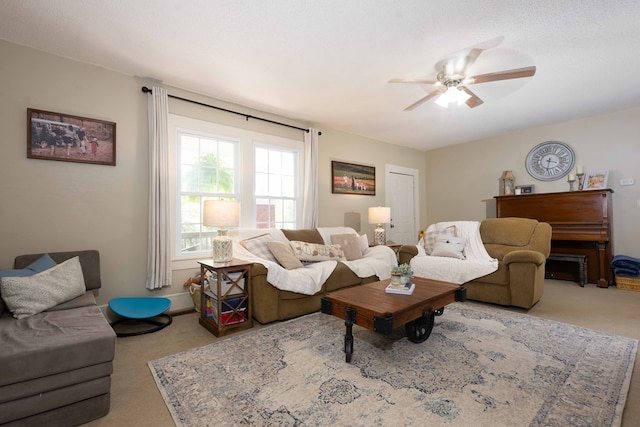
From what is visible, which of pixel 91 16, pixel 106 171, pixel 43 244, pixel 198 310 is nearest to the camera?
pixel 91 16

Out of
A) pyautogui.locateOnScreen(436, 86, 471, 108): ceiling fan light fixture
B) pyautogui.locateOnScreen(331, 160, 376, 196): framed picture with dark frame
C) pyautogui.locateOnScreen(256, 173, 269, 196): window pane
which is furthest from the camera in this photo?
pyautogui.locateOnScreen(331, 160, 376, 196): framed picture with dark frame

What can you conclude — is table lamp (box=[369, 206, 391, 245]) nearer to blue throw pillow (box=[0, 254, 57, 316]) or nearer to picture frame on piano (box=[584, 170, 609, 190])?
picture frame on piano (box=[584, 170, 609, 190])

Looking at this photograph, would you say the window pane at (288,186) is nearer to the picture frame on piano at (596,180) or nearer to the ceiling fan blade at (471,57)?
the ceiling fan blade at (471,57)

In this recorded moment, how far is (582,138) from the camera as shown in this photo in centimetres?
466

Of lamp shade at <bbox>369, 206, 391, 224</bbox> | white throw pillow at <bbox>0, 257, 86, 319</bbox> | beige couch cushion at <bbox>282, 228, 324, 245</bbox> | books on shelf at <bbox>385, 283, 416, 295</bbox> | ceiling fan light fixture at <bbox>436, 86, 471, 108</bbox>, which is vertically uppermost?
ceiling fan light fixture at <bbox>436, 86, 471, 108</bbox>

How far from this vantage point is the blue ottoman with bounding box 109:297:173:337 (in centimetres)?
264

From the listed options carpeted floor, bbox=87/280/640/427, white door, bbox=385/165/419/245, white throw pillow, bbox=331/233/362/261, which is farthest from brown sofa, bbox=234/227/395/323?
white door, bbox=385/165/419/245

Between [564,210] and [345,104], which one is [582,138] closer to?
[564,210]

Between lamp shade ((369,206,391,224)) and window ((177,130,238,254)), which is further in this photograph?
lamp shade ((369,206,391,224))

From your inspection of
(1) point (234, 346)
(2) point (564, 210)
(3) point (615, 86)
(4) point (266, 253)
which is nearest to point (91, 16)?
(4) point (266, 253)

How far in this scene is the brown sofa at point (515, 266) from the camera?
123 inches

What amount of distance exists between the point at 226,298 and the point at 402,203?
4.46m

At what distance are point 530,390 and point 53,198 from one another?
394cm

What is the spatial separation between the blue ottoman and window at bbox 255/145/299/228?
1580mm
